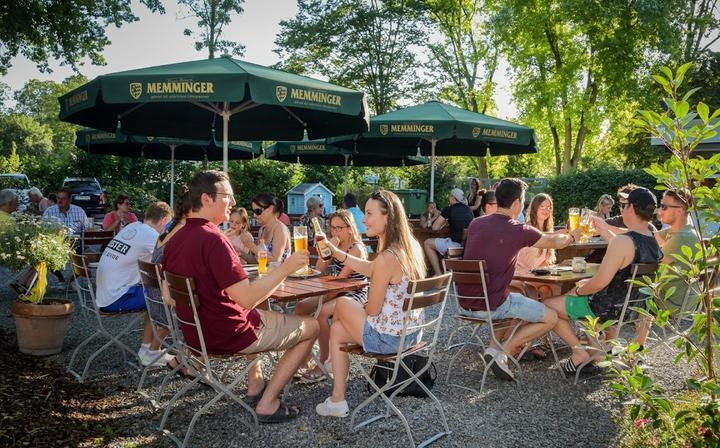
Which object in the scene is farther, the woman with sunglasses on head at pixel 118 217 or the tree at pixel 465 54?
the tree at pixel 465 54

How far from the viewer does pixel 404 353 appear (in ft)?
12.4

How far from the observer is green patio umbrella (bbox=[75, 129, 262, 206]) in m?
10.9

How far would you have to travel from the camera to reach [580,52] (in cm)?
2139

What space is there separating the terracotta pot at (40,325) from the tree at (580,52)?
1881cm

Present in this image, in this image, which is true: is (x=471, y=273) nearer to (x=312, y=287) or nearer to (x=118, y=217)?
(x=312, y=287)

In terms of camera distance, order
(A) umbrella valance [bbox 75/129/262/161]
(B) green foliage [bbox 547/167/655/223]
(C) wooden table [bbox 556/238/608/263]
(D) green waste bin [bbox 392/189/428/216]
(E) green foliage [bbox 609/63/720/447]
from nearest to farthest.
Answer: (E) green foliage [bbox 609/63/720/447]
(C) wooden table [bbox 556/238/608/263]
(A) umbrella valance [bbox 75/129/262/161]
(B) green foliage [bbox 547/167/655/223]
(D) green waste bin [bbox 392/189/428/216]

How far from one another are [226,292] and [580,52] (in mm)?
20940

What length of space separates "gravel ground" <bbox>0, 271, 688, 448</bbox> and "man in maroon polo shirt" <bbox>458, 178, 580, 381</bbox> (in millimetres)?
348

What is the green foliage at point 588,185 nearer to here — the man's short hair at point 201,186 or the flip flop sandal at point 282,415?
the flip flop sandal at point 282,415

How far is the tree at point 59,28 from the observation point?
11.5 metres

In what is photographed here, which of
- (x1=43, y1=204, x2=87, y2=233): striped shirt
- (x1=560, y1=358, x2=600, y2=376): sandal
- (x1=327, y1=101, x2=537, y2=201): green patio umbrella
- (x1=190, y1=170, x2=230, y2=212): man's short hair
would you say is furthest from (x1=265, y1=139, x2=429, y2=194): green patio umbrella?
(x1=190, y1=170, x2=230, y2=212): man's short hair

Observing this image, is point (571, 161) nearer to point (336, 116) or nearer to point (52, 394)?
point (336, 116)

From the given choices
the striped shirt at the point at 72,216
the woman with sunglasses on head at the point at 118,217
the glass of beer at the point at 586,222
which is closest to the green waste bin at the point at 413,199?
the woman with sunglasses on head at the point at 118,217

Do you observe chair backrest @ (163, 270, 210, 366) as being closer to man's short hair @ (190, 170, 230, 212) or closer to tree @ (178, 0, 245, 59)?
man's short hair @ (190, 170, 230, 212)
